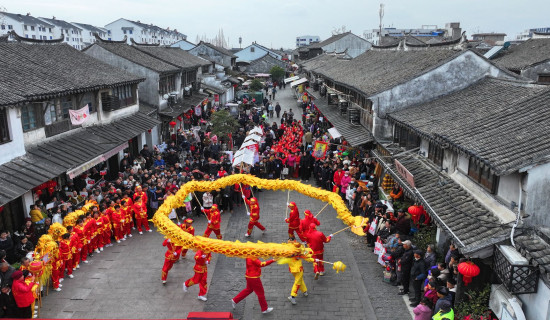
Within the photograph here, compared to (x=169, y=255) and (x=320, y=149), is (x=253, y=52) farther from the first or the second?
(x=169, y=255)

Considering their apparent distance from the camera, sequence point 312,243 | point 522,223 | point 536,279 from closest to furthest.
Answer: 1. point 536,279
2. point 522,223
3. point 312,243

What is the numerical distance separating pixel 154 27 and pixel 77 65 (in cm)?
9504

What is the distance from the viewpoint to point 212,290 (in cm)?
1242

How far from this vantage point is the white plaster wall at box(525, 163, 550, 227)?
28.7 feet

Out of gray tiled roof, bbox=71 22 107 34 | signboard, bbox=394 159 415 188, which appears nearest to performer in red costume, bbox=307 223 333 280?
signboard, bbox=394 159 415 188

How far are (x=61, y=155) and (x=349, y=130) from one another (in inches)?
557

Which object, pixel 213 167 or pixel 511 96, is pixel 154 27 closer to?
pixel 213 167

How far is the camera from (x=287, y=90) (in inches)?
2931

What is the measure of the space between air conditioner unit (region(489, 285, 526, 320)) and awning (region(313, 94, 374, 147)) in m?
11.4

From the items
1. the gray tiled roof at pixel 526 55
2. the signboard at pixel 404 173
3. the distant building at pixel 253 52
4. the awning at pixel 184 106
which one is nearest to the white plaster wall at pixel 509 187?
the signboard at pixel 404 173

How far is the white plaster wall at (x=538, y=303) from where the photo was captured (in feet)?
25.6

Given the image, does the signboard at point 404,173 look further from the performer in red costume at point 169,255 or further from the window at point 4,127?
the window at point 4,127

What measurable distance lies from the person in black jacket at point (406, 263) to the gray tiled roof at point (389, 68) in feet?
29.5

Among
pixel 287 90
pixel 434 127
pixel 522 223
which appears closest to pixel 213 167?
pixel 434 127
